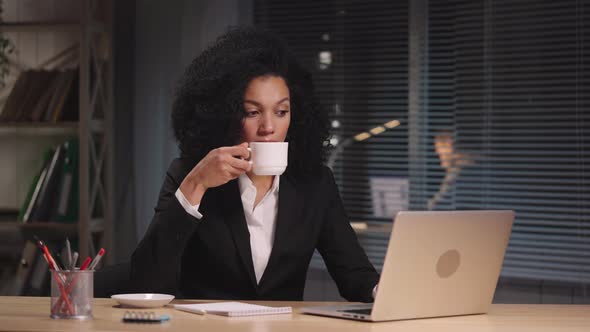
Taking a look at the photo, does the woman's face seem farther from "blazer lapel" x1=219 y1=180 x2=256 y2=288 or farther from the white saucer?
the white saucer

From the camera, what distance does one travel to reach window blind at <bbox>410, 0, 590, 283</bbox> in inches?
142

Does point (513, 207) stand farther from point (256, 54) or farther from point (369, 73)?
point (256, 54)

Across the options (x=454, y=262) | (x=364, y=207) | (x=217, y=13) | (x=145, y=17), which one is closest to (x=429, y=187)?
(x=364, y=207)

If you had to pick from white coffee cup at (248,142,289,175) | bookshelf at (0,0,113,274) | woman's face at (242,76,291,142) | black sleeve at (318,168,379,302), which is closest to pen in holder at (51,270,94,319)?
white coffee cup at (248,142,289,175)

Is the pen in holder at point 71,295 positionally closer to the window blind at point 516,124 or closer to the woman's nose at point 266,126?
the woman's nose at point 266,126

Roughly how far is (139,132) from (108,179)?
1.03ft

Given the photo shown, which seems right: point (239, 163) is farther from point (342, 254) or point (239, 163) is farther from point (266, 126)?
point (342, 254)

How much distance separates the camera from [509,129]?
374 cm

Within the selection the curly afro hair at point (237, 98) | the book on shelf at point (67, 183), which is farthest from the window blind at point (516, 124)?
the book on shelf at point (67, 183)

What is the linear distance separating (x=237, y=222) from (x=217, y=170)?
28 centimetres

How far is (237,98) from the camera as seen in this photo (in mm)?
2307

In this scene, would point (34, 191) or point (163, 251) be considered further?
point (34, 191)

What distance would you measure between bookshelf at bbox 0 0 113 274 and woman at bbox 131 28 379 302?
5.15ft

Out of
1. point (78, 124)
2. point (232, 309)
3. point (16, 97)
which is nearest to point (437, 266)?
point (232, 309)
